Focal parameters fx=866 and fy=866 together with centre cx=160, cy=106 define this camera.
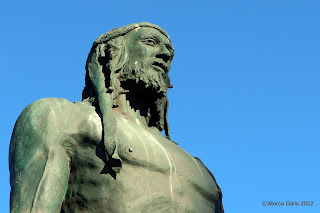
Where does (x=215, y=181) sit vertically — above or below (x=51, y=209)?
above

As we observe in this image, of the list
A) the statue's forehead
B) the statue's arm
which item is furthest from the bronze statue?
the statue's forehead

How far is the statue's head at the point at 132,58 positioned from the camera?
→ 12.9 m

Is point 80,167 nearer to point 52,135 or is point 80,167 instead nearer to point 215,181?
point 52,135

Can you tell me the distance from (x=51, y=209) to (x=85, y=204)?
54 cm

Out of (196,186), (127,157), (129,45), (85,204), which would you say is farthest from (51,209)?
(129,45)

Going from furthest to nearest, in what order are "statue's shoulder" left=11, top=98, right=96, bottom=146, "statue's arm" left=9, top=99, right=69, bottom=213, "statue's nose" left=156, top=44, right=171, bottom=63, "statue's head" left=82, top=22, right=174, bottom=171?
"statue's nose" left=156, top=44, right=171, bottom=63, "statue's head" left=82, top=22, right=174, bottom=171, "statue's shoulder" left=11, top=98, right=96, bottom=146, "statue's arm" left=9, top=99, right=69, bottom=213

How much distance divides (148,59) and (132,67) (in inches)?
11.1

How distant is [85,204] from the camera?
1170 cm

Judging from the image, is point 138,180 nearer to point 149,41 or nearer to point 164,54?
point 164,54

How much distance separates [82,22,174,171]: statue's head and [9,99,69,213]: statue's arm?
941 millimetres

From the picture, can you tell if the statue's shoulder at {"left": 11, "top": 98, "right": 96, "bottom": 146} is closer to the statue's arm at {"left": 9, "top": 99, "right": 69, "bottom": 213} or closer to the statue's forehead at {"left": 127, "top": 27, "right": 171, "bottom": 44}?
the statue's arm at {"left": 9, "top": 99, "right": 69, "bottom": 213}

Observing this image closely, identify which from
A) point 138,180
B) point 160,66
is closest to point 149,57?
point 160,66

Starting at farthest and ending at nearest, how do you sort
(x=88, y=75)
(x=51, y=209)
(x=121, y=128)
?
(x=88, y=75) < (x=121, y=128) < (x=51, y=209)

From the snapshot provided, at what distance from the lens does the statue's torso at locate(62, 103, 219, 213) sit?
1164cm
